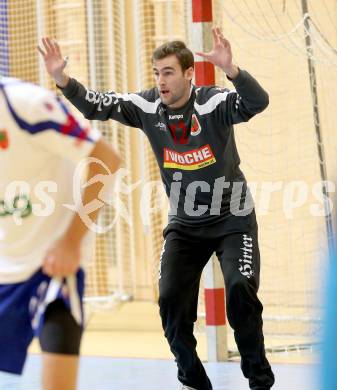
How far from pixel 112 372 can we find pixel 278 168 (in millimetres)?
2017

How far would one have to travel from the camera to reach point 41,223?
12.4 feet

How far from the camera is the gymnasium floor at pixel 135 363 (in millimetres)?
6227

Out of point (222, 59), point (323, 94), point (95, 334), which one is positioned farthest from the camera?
point (95, 334)

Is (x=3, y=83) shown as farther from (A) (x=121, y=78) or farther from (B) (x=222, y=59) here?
(A) (x=121, y=78)

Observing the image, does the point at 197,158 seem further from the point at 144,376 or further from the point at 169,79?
the point at 144,376

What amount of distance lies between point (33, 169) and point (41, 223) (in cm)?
20

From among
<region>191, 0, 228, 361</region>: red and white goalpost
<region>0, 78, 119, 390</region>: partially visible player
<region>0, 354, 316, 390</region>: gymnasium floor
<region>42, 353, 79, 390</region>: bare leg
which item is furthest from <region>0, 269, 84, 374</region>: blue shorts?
<region>191, 0, 228, 361</region>: red and white goalpost

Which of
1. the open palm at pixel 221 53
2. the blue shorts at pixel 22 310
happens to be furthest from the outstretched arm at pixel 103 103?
the blue shorts at pixel 22 310

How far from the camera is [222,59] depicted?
5305 millimetres

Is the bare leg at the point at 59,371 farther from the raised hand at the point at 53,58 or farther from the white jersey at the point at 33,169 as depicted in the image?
the raised hand at the point at 53,58

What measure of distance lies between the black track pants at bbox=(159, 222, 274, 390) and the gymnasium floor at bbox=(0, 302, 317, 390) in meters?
0.35

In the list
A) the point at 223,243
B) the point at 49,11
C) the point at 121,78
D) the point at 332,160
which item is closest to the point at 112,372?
the point at 223,243

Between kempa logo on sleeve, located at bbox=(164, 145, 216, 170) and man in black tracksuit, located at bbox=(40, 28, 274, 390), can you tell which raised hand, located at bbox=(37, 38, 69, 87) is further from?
kempa logo on sleeve, located at bbox=(164, 145, 216, 170)

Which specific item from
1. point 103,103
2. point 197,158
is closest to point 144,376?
point 197,158
